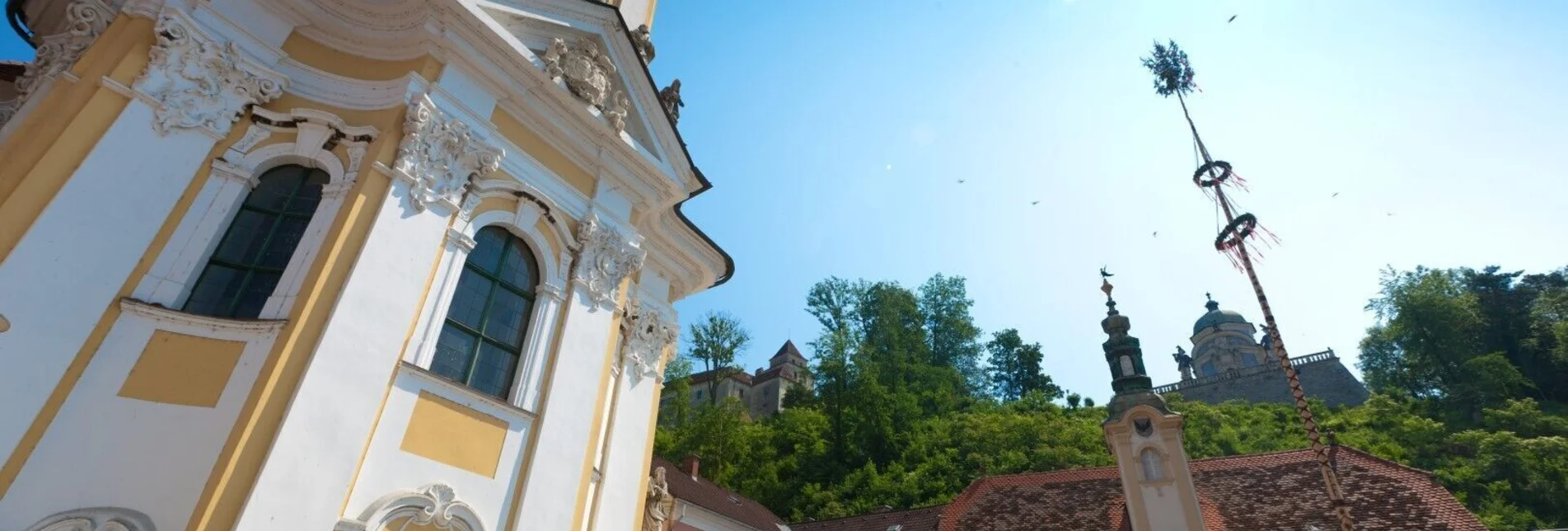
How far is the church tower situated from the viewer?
61.9 feet

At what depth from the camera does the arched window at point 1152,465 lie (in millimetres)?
19594

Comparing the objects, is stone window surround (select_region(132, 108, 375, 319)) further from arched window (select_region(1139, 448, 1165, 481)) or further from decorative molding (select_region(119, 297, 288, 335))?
arched window (select_region(1139, 448, 1165, 481))

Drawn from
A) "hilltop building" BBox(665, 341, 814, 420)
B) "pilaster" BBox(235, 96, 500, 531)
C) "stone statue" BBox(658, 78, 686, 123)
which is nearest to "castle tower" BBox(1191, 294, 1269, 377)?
"hilltop building" BBox(665, 341, 814, 420)

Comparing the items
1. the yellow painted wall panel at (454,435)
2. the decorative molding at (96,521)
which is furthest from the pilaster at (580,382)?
the decorative molding at (96,521)

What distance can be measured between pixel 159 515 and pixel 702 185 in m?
7.96

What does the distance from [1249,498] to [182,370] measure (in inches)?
996

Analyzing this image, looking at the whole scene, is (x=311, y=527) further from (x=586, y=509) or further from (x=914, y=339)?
(x=914, y=339)

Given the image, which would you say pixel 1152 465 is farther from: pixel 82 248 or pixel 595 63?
pixel 82 248

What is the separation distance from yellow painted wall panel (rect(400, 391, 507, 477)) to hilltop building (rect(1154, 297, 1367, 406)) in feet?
186

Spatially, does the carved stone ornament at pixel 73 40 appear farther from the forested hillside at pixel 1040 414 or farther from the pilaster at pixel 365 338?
the forested hillside at pixel 1040 414

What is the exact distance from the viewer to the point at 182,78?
6.57 m

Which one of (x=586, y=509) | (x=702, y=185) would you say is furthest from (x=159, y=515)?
(x=702, y=185)

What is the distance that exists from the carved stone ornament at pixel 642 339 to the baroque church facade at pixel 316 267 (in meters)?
0.54

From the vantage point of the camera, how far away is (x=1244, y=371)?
6253 centimetres
